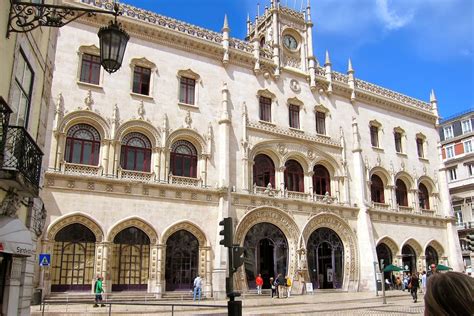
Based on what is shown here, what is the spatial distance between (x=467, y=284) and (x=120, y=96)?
83.0 feet

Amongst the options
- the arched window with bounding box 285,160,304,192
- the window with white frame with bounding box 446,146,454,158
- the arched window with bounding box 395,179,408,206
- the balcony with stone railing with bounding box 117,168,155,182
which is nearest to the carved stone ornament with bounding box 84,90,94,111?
the balcony with stone railing with bounding box 117,168,155,182

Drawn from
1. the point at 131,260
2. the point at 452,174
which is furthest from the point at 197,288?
the point at 452,174

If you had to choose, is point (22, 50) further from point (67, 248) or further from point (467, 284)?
point (67, 248)

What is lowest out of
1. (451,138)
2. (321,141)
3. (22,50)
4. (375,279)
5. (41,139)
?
(375,279)

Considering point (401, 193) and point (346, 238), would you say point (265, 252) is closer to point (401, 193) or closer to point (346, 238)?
point (346, 238)

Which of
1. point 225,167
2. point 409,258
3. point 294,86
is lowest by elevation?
point 409,258

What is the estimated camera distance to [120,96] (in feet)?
85.3

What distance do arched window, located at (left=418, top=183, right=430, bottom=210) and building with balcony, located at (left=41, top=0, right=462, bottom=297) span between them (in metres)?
0.17

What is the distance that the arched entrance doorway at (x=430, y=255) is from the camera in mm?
36991

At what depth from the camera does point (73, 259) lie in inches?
893

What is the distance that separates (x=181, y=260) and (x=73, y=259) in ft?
18.8

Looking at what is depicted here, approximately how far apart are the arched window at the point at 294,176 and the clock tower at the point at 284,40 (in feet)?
20.6

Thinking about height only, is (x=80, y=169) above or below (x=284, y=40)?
below

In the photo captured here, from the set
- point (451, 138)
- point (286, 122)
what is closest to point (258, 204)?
point (286, 122)
